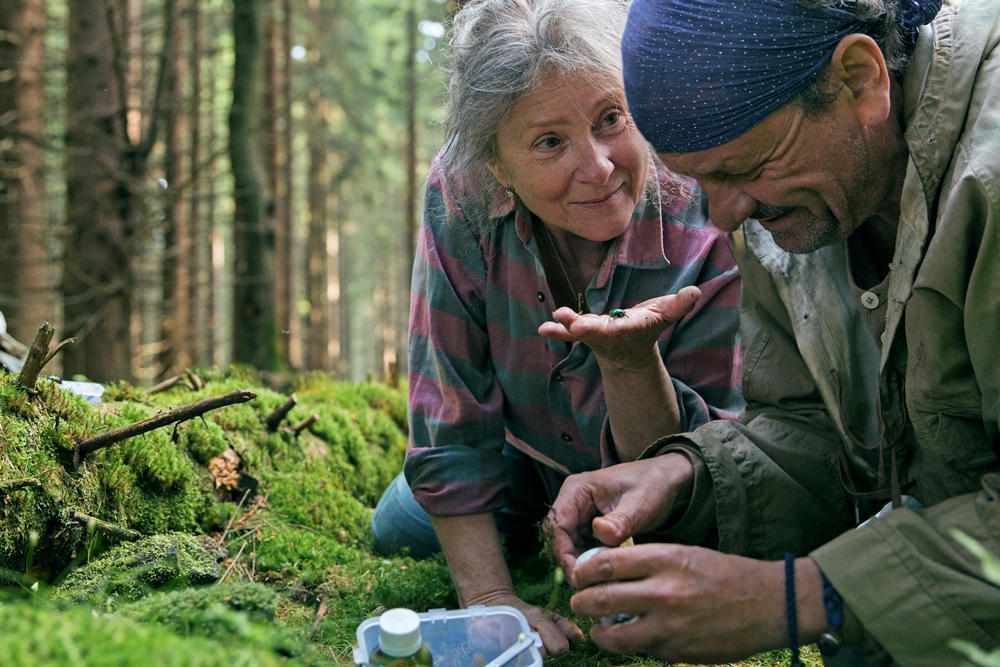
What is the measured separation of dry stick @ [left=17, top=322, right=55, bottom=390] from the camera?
2.35 m

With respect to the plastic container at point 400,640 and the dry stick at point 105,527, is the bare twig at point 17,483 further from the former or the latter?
the plastic container at point 400,640

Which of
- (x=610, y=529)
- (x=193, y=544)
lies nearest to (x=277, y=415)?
(x=193, y=544)

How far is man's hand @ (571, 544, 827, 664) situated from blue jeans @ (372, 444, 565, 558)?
1.40 m

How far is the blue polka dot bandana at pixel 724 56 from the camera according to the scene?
177cm

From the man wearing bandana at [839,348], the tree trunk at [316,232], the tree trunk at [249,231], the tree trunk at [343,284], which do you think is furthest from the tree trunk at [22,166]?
the tree trunk at [343,284]

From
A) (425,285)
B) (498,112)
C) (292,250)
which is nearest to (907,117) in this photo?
(498,112)

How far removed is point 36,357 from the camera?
2.38 metres

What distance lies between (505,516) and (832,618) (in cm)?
172

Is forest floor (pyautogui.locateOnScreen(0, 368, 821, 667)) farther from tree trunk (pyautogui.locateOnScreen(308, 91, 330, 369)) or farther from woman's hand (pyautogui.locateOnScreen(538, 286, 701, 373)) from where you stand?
tree trunk (pyautogui.locateOnScreen(308, 91, 330, 369))

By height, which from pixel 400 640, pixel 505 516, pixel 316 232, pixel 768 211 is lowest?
pixel 316 232

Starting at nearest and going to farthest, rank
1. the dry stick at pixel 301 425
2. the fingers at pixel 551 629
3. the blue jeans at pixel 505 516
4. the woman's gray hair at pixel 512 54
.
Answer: the fingers at pixel 551 629
the woman's gray hair at pixel 512 54
the blue jeans at pixel 505 516
the dry stick at pixel 301 425

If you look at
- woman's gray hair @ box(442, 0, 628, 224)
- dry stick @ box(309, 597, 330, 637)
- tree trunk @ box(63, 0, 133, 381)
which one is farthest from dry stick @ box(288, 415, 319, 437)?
tree trunk @ box(63, 0, 133, 381)

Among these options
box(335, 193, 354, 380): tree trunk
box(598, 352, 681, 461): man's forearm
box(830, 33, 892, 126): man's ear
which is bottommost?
box(335, 193, 354, 380): tree trunk

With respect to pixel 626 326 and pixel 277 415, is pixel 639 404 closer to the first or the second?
pixel 626 326
